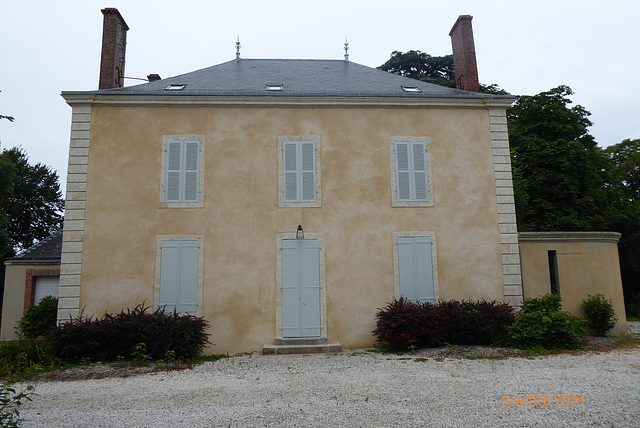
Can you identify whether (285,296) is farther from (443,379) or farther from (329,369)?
(443,379)

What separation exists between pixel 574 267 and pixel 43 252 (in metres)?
13.2

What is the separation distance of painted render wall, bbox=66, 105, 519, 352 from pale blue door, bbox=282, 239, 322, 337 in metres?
0.24

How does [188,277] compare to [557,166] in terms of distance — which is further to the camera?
[557,166]

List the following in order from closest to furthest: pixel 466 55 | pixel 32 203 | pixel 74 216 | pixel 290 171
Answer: pixel 74 216 < pixel 290 171 < pixel 466 55 < pixel 32 203

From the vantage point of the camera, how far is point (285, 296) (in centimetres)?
898

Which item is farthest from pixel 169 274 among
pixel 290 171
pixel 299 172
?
pixel 299 172

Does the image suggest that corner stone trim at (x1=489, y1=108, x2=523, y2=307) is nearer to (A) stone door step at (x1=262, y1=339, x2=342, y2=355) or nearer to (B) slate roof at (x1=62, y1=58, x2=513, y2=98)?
(B) slate roof at (x1=62, y1=58, x2=513, y2=98)

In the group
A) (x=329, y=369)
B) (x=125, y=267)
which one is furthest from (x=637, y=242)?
(x=125, y=267)

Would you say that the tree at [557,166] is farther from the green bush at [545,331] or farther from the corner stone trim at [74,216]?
the corner stone trim at [74,216]

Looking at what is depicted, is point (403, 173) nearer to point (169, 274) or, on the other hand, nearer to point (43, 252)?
point (169, 274)

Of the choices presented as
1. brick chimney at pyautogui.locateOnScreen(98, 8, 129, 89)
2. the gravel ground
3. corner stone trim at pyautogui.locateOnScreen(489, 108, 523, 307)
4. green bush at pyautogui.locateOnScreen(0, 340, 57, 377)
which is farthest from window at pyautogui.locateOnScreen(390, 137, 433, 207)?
green bush at pyautogui.locateOnScreen(0, 340, 57, 377)

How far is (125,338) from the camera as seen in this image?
26.2 ft

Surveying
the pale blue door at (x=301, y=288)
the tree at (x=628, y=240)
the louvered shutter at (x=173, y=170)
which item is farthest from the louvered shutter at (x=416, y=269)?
the tree at (x=628, y=240)

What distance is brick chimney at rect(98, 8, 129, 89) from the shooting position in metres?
10.3
